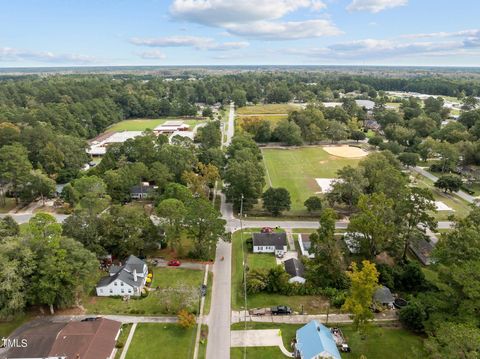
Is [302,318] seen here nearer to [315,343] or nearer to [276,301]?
[276,301]

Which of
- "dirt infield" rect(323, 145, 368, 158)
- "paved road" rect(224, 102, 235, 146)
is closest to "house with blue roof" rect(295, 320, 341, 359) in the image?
"dirt infield" rect(323, 145, 368, 158)

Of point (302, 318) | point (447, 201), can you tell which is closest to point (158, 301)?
point (302, 318)

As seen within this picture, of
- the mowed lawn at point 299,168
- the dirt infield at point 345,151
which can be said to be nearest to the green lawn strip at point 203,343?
the mowed lawn at point 299,168

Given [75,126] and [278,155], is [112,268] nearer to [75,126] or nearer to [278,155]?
[278,155]

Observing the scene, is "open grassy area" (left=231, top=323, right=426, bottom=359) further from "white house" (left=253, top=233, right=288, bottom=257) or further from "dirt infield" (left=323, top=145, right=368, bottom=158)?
"dirt infield" (left=323, top=145, right=368, bottom=158)

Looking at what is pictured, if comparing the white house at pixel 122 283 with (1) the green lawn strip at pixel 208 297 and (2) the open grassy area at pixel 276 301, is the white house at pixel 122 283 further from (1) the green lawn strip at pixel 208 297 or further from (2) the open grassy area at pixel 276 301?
(2) the open grassy area at pixel 276 301

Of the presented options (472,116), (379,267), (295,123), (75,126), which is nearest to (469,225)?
(379,267)
